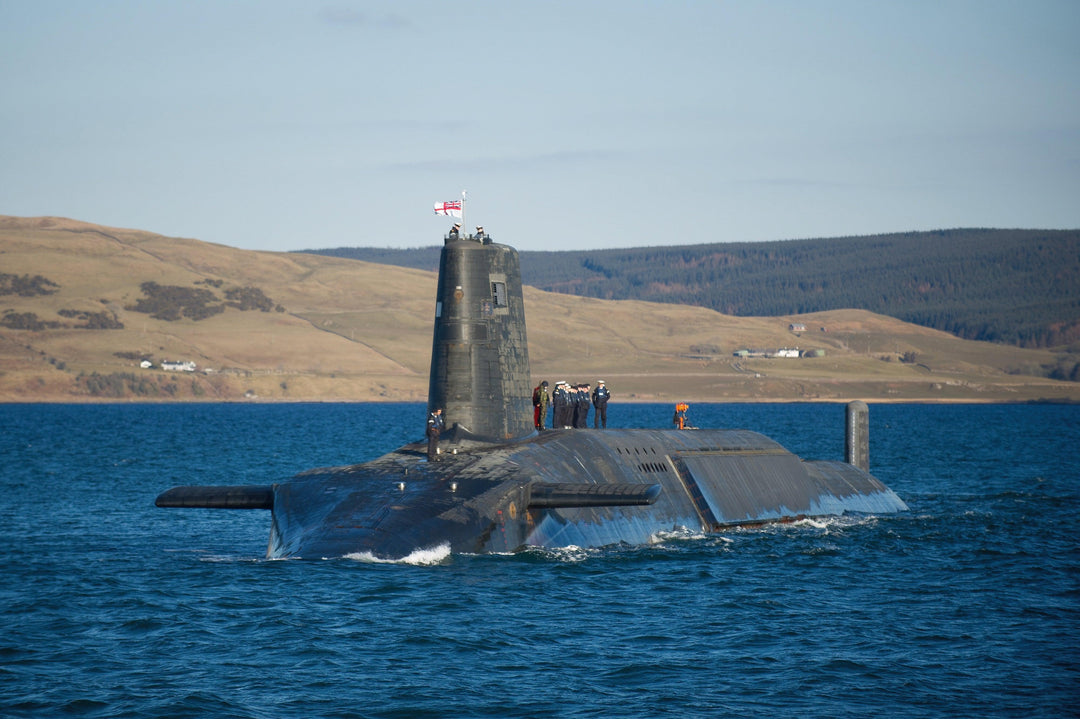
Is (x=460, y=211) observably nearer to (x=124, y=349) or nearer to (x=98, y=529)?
(x=98, y=529)

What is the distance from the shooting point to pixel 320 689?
54.6 feet

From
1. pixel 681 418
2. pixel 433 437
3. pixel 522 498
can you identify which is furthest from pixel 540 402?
pixel 681 418

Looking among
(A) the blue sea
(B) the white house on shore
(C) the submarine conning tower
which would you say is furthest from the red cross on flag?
(B) the white house on shore

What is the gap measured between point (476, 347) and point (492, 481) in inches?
149

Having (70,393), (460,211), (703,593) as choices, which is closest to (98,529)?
(460,211)

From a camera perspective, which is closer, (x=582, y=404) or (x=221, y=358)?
(x=582, y=404)

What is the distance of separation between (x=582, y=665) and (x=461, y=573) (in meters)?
5.30

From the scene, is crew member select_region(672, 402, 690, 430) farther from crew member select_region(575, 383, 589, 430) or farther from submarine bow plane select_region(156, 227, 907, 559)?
crew member select_region(575, 383, 589, 430)

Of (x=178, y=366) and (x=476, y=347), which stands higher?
(x=476, y=347)

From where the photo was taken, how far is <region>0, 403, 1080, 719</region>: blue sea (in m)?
16.4

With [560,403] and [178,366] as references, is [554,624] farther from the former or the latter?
[178,366]

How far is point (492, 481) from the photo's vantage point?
24750 mm

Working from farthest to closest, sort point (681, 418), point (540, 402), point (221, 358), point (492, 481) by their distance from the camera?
point (221, 358), point (681, 418), point (540, 402), point (492, 481)

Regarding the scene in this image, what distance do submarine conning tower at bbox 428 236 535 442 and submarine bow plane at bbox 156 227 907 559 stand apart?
3 centimetres
